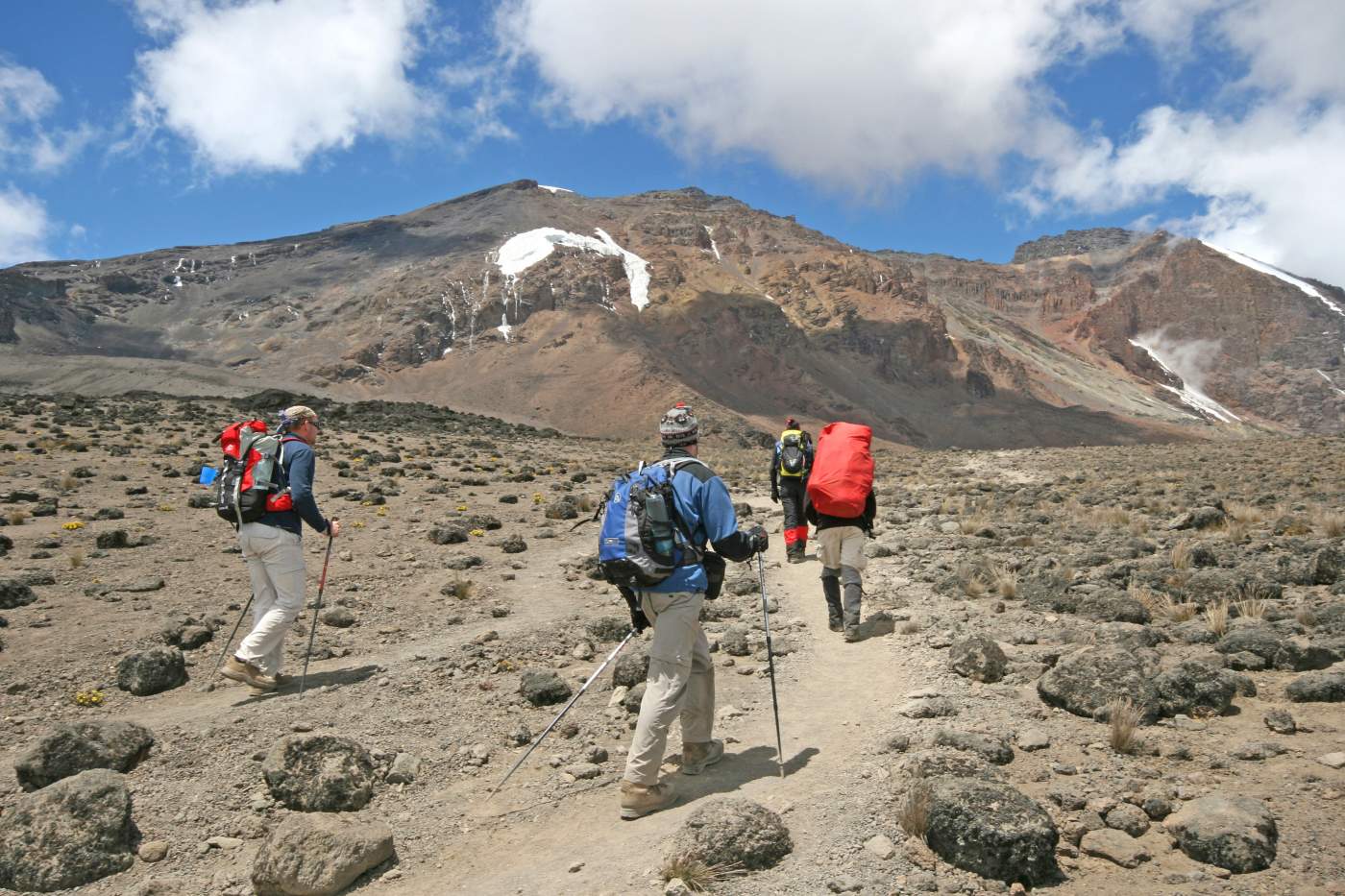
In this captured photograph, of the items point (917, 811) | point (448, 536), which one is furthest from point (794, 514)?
point (917, 811)

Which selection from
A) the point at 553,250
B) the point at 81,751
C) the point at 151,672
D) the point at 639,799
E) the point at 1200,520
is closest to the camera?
the point at 639,799

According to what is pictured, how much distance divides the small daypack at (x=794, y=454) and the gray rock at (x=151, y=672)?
25.3ft

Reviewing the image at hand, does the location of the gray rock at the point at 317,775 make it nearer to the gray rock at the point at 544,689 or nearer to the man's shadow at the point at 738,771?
the gray rock at the point at 544,689

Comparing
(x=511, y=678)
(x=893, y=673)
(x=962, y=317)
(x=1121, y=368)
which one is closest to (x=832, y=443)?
(x=893, y=673)

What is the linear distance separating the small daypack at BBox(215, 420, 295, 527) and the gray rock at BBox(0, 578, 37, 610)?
4.40m

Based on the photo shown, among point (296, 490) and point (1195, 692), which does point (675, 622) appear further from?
point (296, 490)

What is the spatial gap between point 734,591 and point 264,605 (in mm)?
5509

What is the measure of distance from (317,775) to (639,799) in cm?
213

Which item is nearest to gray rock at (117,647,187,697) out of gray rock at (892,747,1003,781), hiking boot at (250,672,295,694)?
hiking boot at (250,672,295,694)

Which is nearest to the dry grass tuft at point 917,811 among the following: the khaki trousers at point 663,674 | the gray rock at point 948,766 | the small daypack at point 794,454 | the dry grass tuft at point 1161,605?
the gray rock at point 948,766

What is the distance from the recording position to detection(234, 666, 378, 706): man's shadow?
24.4ft

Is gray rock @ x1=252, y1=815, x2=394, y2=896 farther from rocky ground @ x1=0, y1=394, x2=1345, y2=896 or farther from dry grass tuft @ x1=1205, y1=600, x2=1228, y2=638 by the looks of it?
dry grass tuft @ x1=1205, y1=600, x2=1228, y2=638

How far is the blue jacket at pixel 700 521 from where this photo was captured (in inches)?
205

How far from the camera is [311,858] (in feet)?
15.0
